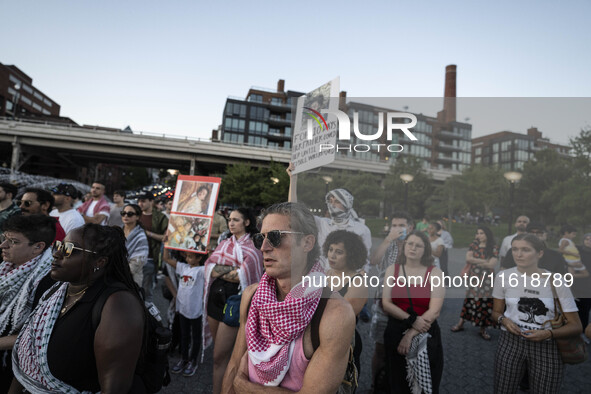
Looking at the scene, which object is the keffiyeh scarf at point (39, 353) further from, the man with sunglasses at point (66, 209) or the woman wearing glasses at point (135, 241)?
the man with sunglasses at point (66, 209)

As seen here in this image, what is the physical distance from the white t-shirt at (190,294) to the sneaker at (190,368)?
19.1 inches

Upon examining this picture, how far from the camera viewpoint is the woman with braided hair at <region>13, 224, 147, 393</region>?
1664 mm

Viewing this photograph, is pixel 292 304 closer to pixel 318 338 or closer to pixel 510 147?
pixel 318 338

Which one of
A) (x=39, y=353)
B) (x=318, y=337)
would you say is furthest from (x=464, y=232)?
(x=39, y=353)

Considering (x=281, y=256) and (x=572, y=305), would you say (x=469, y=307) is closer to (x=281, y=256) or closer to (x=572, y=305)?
(x=572, y=305)

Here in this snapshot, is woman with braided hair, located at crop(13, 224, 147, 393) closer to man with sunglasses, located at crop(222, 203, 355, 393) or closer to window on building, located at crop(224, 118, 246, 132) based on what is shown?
man with sunglasses, located at crop(222, 203, 355, 393)

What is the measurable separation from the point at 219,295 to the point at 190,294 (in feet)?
2.29

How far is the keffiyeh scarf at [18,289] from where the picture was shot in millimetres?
2170

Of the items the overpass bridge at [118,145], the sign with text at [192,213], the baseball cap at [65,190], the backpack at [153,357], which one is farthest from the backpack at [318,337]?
the overpass bridge at [118,145]

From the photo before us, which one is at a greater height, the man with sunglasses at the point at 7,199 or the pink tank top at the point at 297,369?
the man with sunglasses at the point at 7,199

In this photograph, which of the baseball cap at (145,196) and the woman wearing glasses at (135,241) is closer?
the woman wearing glasses at (135,241)

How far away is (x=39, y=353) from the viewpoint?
5.53ft

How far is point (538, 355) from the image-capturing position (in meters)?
2.51

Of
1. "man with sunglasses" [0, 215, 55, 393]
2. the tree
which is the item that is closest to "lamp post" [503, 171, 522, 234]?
"man with sunglasses" [0, 215, 55, 393]
